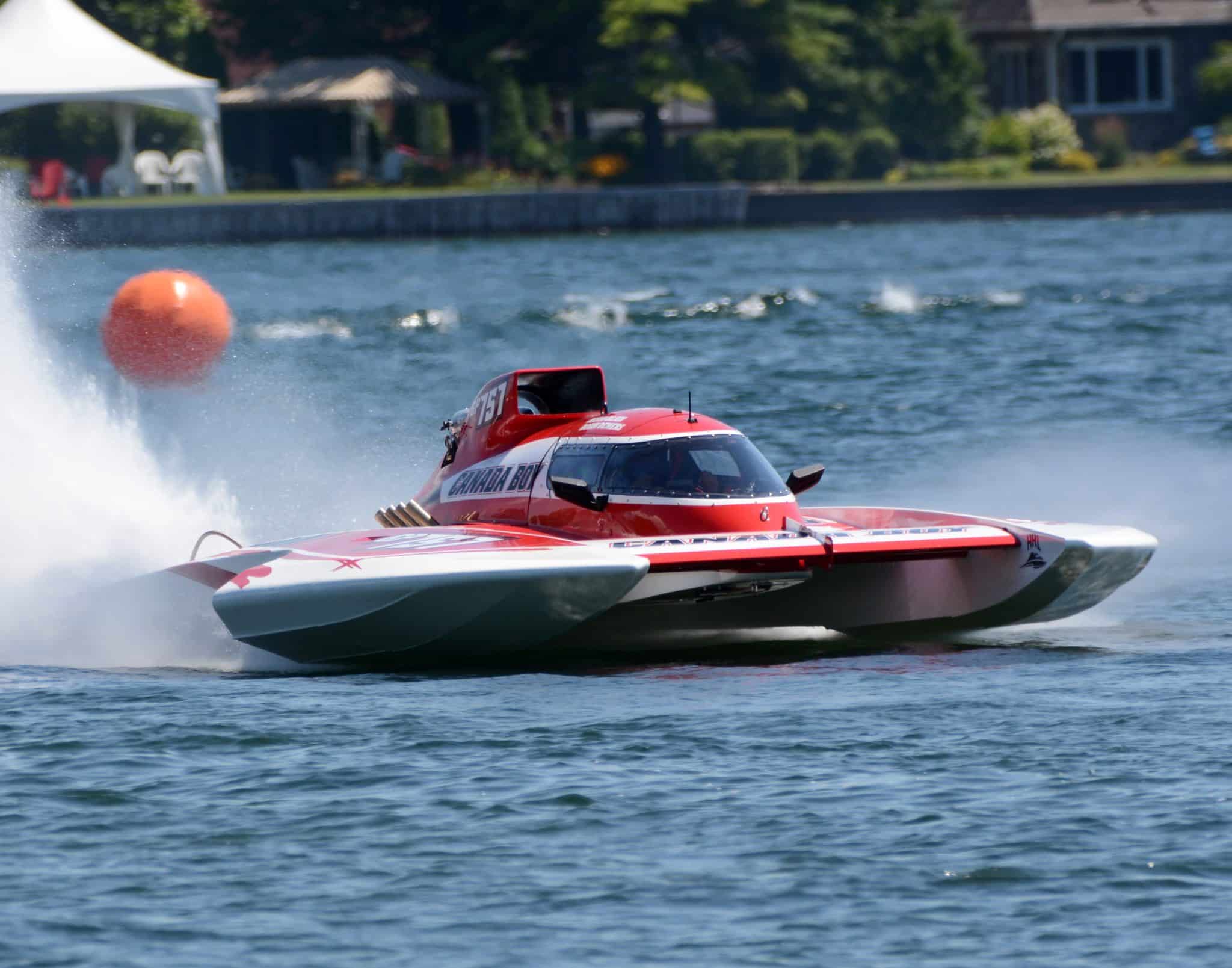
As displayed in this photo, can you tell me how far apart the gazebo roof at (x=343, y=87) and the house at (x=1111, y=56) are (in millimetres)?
14824

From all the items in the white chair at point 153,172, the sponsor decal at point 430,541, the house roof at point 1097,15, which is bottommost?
the sponsor decal at point 430,541

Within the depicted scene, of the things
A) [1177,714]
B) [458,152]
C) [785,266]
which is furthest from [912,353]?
[458,152]

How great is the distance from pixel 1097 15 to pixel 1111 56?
47.1 inches

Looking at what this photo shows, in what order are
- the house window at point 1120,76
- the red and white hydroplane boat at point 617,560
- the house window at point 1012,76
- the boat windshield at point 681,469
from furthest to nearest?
the house window at point 1012,76 < the house window at point 1120,76 < the boat windshield at point 681,469 < the red and white hydroplane boat at point 617,560

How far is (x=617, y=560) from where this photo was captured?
1019cm

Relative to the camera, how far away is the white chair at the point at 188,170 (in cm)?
5062

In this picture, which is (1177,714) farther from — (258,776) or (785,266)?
(785,266)

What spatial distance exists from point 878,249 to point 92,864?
37.3 meters

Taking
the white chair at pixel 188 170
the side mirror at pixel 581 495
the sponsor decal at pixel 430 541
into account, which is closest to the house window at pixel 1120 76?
the white chair at pixel 188 170

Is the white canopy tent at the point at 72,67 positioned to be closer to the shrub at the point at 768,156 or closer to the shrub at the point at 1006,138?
the shrub at the point at 768,156

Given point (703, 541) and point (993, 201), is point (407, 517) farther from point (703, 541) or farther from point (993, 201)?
point (993, 201)

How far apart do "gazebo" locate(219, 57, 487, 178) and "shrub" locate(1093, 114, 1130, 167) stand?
50.6 ft

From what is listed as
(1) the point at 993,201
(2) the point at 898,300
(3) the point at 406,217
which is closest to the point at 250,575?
(2) the point at 898,300

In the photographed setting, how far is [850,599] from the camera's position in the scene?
11.6 metres
